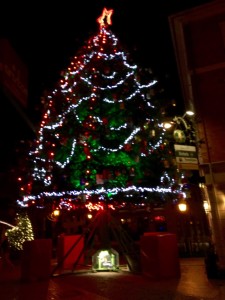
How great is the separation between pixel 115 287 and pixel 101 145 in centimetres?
506

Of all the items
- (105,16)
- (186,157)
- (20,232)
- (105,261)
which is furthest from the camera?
(20,232)

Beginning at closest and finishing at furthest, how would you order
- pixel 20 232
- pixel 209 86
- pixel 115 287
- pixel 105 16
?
pixel 115 287
pixel 209 86
pixel 105 16
pixel 20 232

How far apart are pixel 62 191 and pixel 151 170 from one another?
3.28 meters

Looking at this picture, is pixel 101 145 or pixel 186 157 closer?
pixel 186 157

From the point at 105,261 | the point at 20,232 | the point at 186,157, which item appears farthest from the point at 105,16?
the point at 20,232

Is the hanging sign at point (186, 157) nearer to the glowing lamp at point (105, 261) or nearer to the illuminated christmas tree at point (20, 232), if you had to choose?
the glowing lamp at point (105, 261)

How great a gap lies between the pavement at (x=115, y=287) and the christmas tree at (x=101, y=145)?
271cm

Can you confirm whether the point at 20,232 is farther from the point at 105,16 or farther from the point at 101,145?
the point at 105,16

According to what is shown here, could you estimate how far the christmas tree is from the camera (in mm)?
12219

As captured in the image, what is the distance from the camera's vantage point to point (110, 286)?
366 inches

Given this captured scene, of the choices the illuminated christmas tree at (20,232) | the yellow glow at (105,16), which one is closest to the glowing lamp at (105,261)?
the illuminated christmas tree at (20,232)

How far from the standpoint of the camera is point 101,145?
12.4 metres

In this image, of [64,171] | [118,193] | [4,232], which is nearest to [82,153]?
[64,171]

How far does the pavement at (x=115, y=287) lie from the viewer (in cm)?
797
